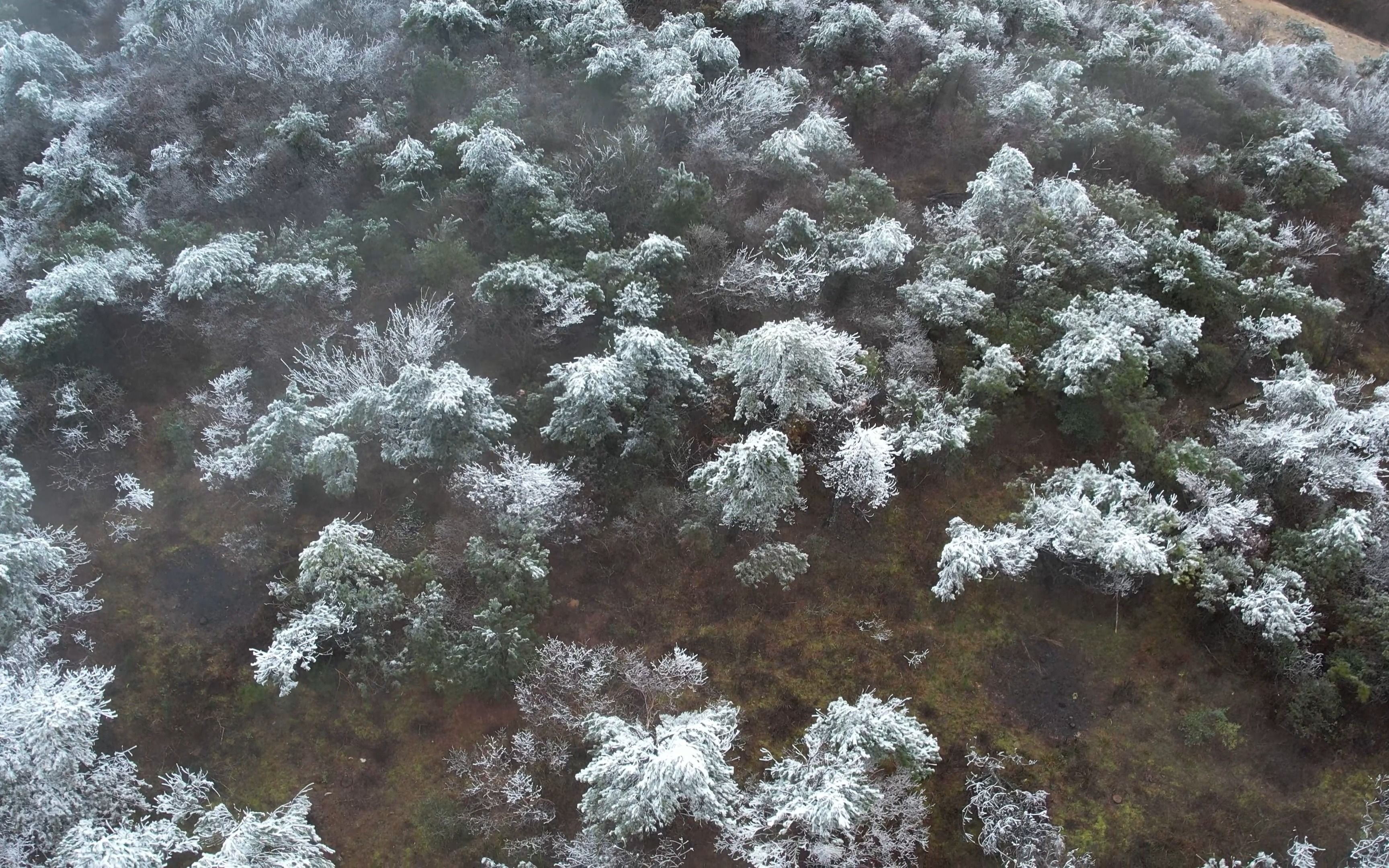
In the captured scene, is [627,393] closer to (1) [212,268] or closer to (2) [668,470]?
(2) [668,470]

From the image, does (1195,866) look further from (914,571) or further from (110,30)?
(110,30)

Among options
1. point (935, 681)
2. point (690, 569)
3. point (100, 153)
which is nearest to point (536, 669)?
point (690, 569)

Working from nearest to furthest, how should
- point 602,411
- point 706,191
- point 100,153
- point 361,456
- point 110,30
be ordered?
1. point 602,411
2. point 361,456
3. point 706,191
4. point 100,153
5. point 110,30

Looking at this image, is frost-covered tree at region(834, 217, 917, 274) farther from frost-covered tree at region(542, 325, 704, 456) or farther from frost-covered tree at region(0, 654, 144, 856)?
frost-covered tree at region(0, 654, 144, 856)

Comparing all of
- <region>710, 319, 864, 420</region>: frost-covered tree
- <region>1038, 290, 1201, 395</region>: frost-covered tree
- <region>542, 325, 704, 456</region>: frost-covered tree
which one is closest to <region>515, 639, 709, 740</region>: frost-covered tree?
<region>542, 325, 704, 456</region>: frost-covered tree

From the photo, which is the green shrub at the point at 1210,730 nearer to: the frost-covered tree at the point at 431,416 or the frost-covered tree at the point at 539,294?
the frost-covered tree at the point at 431,416
